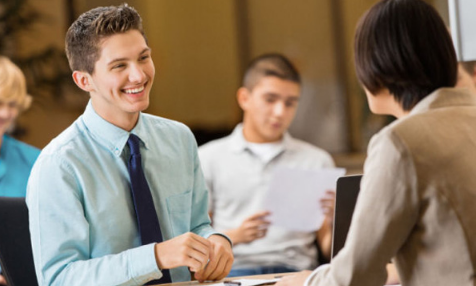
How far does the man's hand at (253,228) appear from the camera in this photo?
283cm

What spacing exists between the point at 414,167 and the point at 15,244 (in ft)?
4.24

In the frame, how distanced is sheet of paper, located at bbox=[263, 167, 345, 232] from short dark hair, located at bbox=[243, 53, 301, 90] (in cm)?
78

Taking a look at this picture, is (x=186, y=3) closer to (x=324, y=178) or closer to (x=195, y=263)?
(x=324, y=178)

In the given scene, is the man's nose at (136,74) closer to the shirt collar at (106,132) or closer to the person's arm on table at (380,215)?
the shirt collar at (106,132)

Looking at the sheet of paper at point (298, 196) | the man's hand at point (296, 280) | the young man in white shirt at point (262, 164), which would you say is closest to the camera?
the man's hand at point (296, 280)

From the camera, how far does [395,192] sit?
1.30 m

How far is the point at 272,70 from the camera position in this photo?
11.3ft

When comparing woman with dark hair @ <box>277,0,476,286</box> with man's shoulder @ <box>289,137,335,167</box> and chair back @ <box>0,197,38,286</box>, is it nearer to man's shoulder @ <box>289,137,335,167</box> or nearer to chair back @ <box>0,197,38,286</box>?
chair back @ <box>0,197,38,286</box>

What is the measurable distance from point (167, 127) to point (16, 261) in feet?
1.98

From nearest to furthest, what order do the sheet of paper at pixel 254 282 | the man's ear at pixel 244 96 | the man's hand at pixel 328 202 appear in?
the sheet of paper at pixel 254 282 → the man's hand at pixel 328 202 → the man's ear at pixel 244 96

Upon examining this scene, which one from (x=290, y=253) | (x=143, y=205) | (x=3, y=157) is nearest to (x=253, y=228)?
(x=290, y=253)

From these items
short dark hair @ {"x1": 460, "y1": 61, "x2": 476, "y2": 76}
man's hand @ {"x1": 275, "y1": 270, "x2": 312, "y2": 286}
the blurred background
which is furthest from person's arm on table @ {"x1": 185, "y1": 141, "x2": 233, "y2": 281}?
the blurred background

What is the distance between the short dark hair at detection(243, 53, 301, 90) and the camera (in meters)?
3.45

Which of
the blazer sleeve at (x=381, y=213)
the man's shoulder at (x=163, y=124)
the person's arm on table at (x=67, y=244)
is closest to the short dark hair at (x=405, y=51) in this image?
the blazer sleeve at (x=381, y=213)
